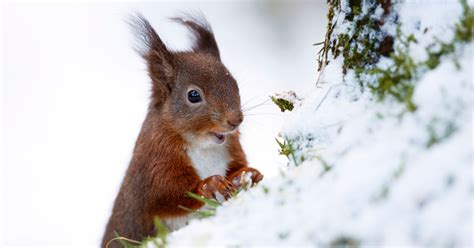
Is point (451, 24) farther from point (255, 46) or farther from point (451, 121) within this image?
point (255, 46)

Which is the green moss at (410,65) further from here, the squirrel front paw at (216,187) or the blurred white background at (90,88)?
the blurred white background at (90,88)

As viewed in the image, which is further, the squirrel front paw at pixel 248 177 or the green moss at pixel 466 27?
the squirrel front paw at pixel 248 177

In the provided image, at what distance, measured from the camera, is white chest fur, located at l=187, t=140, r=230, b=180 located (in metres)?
2.90

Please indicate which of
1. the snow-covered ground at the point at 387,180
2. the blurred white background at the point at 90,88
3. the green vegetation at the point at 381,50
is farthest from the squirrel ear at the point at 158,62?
the blurred white background at the point at 90,88

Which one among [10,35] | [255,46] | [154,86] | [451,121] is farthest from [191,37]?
[10,35]

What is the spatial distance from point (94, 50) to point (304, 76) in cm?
214

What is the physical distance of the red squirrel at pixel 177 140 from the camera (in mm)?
2822

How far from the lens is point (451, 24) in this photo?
5.65 ft

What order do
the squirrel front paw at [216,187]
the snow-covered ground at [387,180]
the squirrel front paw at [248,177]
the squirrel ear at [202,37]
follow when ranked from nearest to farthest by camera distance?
the snow-covered ground at [387,180] → the squirrel front paw at [216,187] → the squirrel front paw at [248,177] → the squirrel ear at [202,37]

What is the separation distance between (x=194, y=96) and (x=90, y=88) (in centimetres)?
377

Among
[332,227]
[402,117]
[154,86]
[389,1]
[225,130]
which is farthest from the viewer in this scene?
[154,86]

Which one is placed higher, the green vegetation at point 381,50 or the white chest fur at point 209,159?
the green vegetation at point 381,50

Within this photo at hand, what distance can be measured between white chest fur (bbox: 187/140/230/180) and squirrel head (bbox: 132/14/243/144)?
0.06 m

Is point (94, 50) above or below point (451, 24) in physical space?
below
